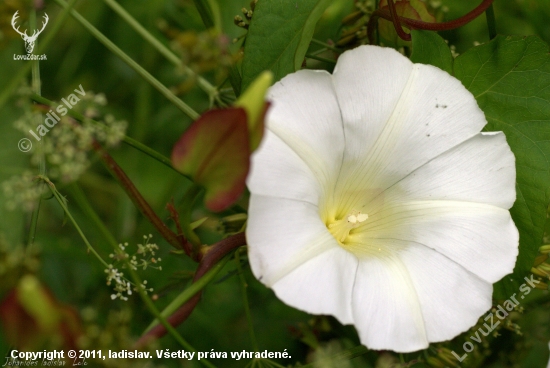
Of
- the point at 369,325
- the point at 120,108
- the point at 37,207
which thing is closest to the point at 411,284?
the point at 369,325

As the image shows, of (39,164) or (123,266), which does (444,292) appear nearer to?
(123,266)

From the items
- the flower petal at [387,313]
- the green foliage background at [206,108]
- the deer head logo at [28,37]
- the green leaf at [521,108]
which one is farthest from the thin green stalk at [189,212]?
the green leaf at [521,108]

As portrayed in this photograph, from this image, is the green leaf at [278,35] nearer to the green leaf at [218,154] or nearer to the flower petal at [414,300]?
the green leaf at [218,154]

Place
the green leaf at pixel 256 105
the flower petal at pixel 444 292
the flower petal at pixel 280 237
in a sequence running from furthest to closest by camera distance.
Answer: the flower petal at pixel 444 292 < the flower petal at pixel 280 237 < the green leaf at pixel 256 105

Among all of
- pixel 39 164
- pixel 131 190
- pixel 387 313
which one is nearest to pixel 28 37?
pixel 39 164

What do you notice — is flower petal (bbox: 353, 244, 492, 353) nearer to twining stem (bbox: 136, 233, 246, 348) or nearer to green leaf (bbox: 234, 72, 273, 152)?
twining stem (bbox: 136, 233, 246, 348)

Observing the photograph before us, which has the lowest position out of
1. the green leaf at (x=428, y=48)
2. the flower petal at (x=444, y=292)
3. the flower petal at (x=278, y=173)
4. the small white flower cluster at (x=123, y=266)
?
the flower petal at (x=444, y=292)

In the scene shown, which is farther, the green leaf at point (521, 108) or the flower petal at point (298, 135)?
the green leaf at point (521, 108)
